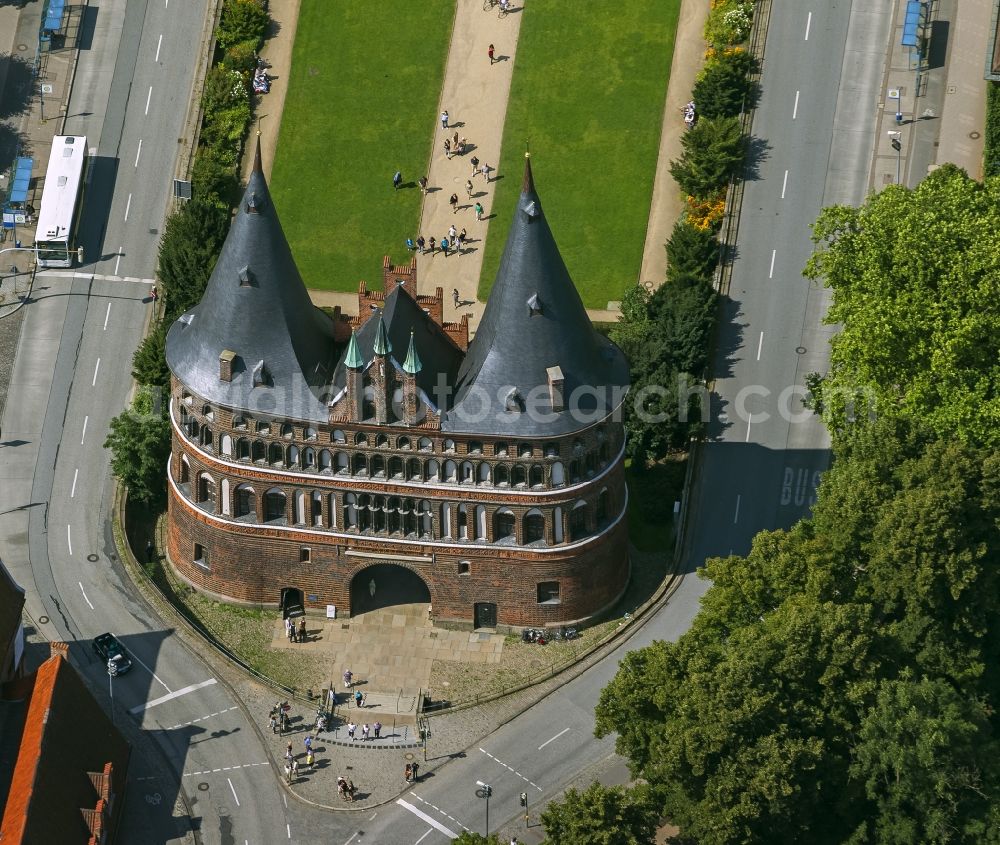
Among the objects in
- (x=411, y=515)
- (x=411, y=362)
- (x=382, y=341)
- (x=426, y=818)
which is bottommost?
(x=426, y=818)

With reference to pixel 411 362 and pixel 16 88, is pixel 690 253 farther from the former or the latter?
pixel 16 88

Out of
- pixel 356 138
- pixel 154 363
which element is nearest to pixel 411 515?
pixel 154 363

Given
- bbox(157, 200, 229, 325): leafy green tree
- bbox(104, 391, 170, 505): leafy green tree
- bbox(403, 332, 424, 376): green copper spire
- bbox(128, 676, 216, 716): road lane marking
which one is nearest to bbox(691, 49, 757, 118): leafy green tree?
bbox(157, 200, 229, 325): leafy green tree

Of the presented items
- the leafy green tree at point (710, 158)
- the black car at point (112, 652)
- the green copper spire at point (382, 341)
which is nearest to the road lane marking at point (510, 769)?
the black car at point (112, 652)

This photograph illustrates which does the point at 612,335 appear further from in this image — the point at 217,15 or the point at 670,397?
the point at 217,15

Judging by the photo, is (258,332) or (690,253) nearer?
(258,332)

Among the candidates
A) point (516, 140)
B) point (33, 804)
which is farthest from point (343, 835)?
point (516, 140)

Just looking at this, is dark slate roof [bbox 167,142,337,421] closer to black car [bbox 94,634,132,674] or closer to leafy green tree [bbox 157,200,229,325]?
black car [bbox 94,634,132,674]
